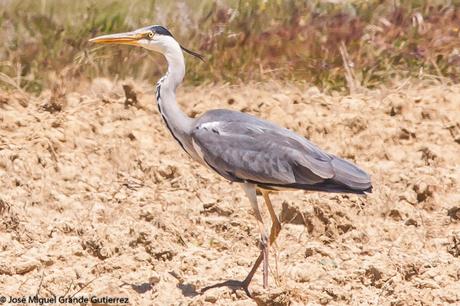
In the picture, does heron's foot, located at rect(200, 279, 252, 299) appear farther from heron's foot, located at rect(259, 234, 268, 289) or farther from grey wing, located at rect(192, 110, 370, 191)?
grey wing, located at rect(192, 110, 370, 191)

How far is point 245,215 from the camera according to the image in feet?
31.4

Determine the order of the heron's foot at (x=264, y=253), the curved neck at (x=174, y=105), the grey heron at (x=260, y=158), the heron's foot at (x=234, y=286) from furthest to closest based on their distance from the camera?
the curved neck at (x=174, y=105)
the grey heron at (x=260, y=158)
the heron's foot at (x=264, y=253)
the heron's foot at (x=234, y=286)

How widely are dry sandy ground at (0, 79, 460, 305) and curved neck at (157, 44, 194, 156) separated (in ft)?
2.27

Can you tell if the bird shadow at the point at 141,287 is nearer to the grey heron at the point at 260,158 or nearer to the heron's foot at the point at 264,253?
the grey heron at the point at 260,158

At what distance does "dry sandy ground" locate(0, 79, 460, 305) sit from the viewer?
323 inches

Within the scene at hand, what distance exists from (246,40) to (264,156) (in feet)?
13.1

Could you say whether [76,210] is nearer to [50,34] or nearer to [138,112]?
[138,112]

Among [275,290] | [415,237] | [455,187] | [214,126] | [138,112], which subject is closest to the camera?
[275,290]

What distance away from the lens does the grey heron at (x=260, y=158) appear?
8.32m

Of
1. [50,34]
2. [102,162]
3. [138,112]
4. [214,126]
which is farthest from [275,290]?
[50,34]

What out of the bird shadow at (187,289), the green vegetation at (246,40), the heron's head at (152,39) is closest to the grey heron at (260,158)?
the bird shadow at (187,289)

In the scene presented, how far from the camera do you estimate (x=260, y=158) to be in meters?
8.44

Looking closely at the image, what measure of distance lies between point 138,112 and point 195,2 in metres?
1.86

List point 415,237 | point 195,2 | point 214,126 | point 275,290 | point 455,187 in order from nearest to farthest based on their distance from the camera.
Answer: point 275,290
point 214,126
point 415,237
point 455,187
point 195,2
